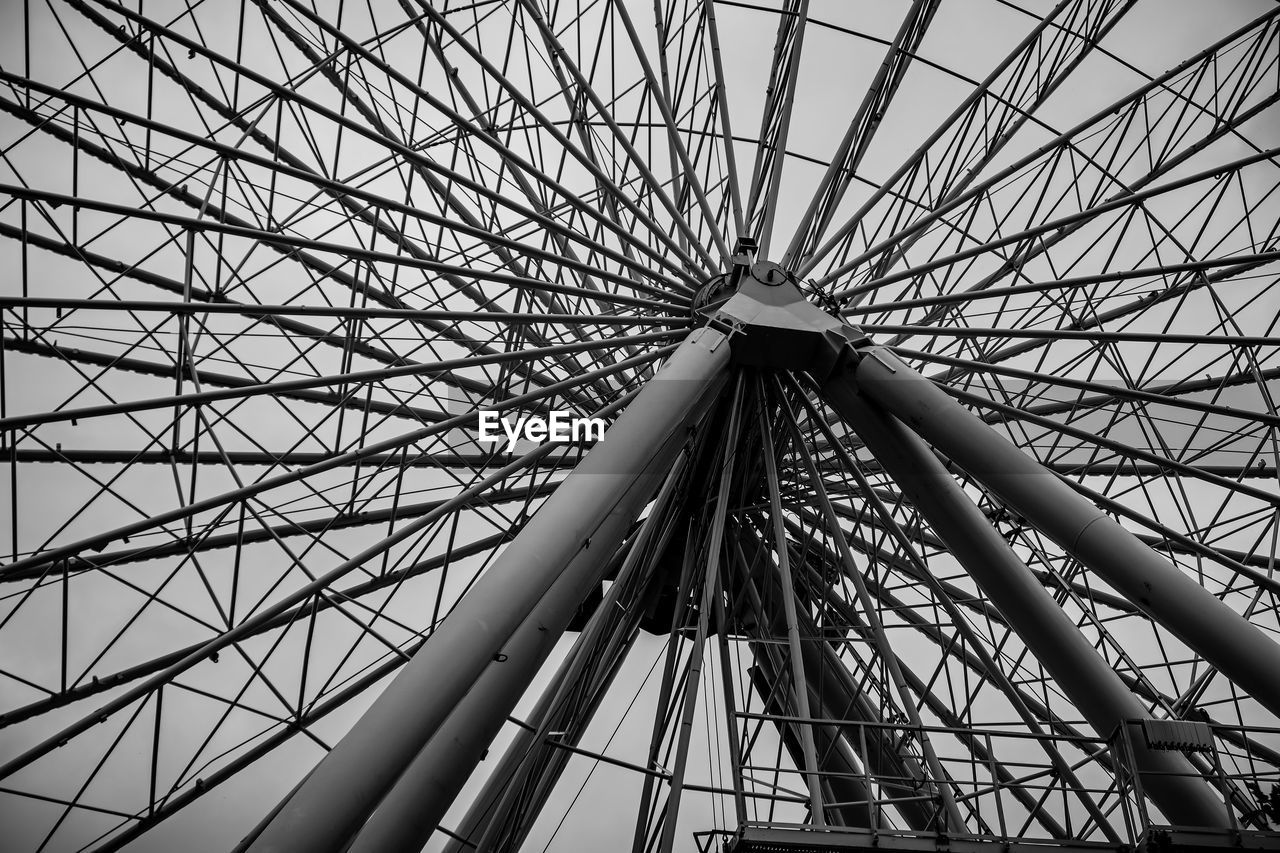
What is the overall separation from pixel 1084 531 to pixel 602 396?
39.4 feet

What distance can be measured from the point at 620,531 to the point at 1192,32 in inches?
960

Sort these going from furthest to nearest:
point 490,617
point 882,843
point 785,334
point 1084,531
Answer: point 785,334 < point 1084,531 < point 882,843 < point 490,617

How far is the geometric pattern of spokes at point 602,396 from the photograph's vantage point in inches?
649

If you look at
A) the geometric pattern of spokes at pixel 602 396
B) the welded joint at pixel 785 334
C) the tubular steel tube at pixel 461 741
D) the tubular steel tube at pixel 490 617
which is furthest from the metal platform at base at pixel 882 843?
the welded joint at pixel 785 334

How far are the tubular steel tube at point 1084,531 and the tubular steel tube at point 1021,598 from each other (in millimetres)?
266

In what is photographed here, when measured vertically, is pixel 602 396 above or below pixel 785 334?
above

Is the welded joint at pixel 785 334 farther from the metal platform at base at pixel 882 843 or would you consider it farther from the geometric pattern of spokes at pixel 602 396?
the metal platform at base at pixel 882 843

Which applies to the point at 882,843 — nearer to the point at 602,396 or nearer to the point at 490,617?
the point at 490,617

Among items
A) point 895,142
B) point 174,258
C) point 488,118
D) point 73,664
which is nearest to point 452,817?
point 73,664

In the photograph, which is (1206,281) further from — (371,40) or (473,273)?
(371,40)

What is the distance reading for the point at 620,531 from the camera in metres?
14.1

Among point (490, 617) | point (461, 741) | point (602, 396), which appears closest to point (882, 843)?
point (461, 741)

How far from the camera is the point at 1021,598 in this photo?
13172 millimetres

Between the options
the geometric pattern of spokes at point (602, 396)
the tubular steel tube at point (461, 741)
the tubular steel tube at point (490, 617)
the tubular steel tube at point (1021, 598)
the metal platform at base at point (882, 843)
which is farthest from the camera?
the geometric pattern of spokes at point (602, 396)
